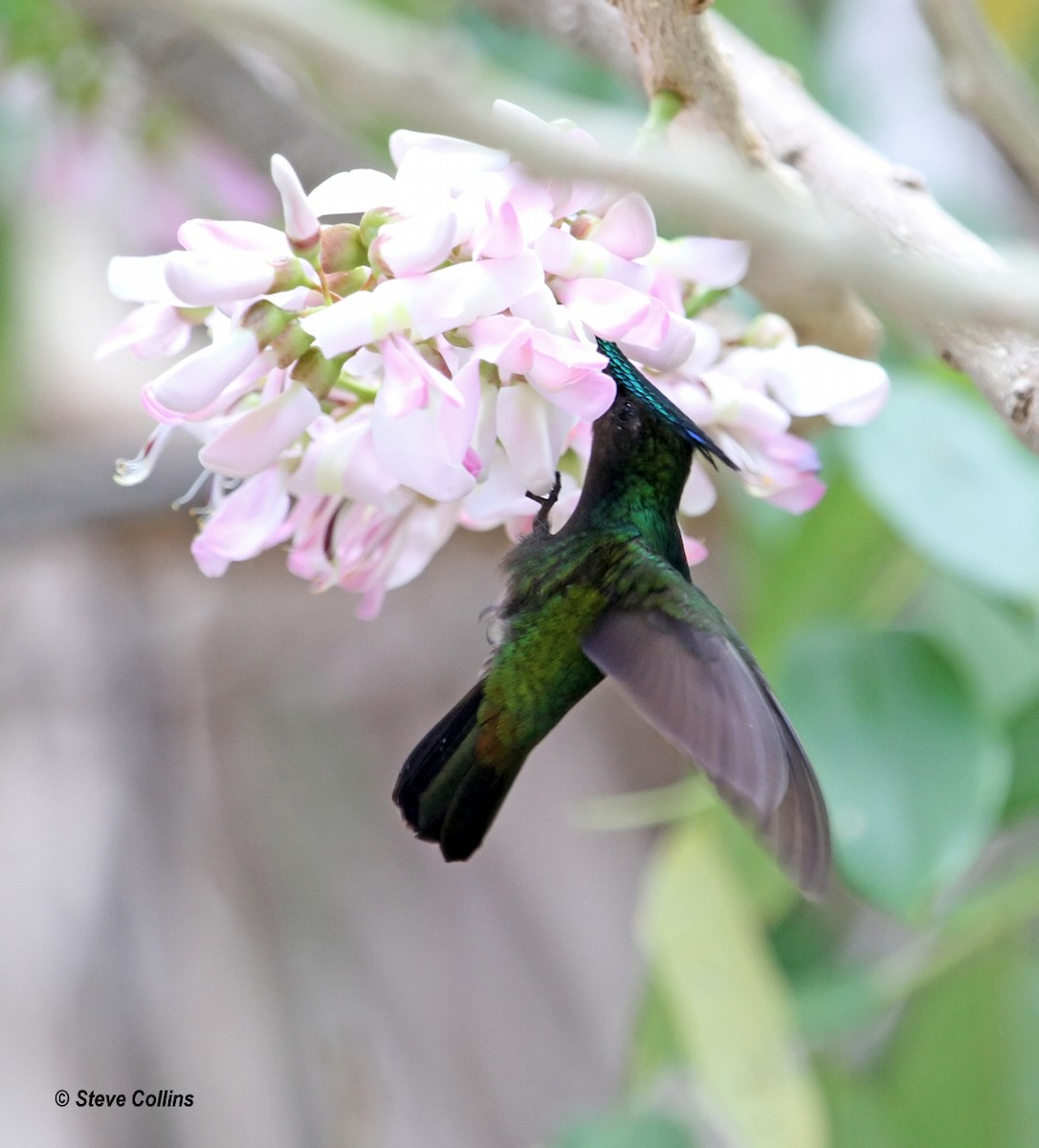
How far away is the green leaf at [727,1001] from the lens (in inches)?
34.0

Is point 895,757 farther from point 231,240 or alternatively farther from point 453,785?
point 231,240

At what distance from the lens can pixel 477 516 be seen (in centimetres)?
53

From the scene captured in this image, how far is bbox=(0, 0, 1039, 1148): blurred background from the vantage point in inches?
33.9

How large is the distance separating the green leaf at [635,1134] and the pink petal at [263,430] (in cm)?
67

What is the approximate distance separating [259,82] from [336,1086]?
728 millimetres

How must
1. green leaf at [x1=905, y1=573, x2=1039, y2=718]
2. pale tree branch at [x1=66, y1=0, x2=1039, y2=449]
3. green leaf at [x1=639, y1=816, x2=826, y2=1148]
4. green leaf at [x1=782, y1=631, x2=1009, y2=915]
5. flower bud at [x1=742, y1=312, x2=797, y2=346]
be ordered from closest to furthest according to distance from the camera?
pale tree branch at [x1=66, y1=0, x2=1039, y2=449] → flower bud at [x1=742, y1=312, x2=797, y2=346] → green leaf at [x1=782, y1=631, x2=1009, y2=915] → green leaf at [x1=639, y1=816, x2=826, y2=1148] → green leaf at [x1=905, y1=573, x2=1039, y2=718]

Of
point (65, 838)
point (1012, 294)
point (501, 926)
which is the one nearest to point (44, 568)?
point (65, 838)

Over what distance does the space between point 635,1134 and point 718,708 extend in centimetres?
59

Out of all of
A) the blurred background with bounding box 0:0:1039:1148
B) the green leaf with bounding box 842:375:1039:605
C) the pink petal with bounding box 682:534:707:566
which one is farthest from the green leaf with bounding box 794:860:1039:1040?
the pink petal with bounding box 682:534:707:566

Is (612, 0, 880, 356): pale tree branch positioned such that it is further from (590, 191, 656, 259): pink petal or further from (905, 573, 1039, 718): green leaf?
(905, 573, 1039, 718): green leaf

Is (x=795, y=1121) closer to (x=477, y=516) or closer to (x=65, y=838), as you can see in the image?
(x=477, y=516)

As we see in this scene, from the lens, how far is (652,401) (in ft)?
1.76

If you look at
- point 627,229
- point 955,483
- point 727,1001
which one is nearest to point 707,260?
point 627,229

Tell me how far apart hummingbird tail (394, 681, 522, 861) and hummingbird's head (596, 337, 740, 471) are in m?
0.14
